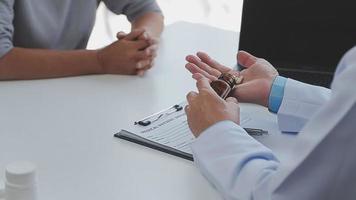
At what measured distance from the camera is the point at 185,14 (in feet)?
8.80

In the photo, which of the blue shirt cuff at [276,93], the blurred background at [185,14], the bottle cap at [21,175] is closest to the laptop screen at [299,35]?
the blue shirt cuff at [276,93]

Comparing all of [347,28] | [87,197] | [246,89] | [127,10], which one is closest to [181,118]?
[246,89]

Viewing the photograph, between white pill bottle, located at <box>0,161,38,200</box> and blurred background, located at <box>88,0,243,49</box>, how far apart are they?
1.92 meters

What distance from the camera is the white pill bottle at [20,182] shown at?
0.69 meters

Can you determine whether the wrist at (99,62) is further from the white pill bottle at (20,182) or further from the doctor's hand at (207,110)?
the white pill bottle at (20,182)

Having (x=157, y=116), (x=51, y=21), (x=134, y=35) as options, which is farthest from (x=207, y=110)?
(x=51, y=21)

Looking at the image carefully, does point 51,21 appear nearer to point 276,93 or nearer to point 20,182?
point 276,93

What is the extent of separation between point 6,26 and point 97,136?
47 cm

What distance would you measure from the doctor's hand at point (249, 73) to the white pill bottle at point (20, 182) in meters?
0.51

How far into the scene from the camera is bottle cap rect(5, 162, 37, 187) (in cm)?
69

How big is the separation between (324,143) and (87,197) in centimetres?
39

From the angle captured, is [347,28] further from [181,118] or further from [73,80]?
[73,80]

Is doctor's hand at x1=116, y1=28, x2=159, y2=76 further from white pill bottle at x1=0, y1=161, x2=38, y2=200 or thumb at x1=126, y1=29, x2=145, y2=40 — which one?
white pill bottle at x1=0, y1=161, x2=38, y2=200

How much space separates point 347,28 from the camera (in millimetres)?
1227
